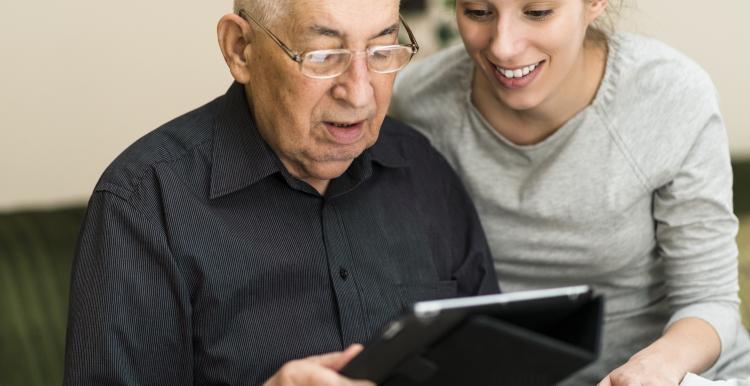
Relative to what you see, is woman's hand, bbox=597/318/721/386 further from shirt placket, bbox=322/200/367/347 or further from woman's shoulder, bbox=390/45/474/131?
woman's shoulder, bbox=390/45/474/131

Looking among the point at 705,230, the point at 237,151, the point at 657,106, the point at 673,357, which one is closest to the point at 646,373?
the point at 673,357

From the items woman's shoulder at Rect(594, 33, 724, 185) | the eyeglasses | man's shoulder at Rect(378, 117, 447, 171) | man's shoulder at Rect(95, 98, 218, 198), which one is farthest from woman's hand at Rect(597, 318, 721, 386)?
man's shoulder at Rect(95, 98, 218, 198)

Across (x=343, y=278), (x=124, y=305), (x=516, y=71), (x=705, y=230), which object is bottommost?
(x=705, y=230)

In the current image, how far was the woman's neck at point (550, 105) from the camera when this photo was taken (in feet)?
6.14

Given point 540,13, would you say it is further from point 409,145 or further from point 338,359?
point 338,359

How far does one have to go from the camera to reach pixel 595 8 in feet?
5.91

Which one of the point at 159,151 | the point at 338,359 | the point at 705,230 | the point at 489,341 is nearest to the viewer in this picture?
the point at 489,341

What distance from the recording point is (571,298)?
118cm

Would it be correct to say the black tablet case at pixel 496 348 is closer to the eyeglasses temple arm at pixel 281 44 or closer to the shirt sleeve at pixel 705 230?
the eyeglasses temple arm at pixel 281 44

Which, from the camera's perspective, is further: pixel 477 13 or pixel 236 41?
pixel 477 13

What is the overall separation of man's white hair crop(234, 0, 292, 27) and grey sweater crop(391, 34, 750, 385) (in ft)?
1.88

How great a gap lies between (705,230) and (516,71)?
0.45 m

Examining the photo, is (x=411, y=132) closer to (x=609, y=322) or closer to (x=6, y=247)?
(x=609, y=322)

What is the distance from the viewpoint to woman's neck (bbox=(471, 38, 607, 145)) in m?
1.87
